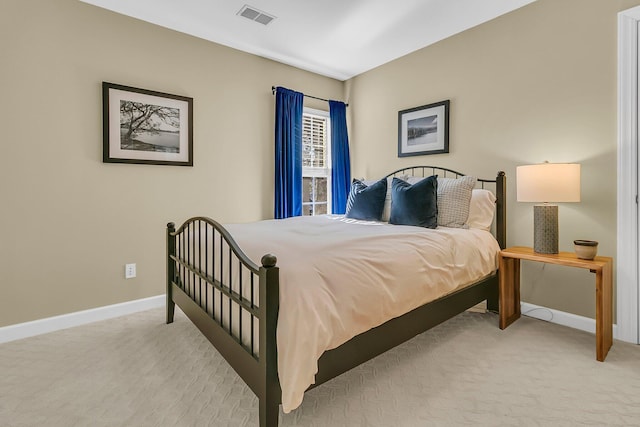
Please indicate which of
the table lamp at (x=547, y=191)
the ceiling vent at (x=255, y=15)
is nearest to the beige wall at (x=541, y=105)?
the table lamp at (x=547, y=191)

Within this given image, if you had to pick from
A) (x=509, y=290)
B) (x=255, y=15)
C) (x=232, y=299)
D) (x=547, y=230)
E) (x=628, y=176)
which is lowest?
(x=509, y=290)

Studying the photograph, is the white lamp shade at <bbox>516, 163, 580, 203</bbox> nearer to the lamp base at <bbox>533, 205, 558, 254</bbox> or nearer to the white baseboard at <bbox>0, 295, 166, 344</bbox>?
the lamp base at <bbox>533, 205, 558, 254</bbox>

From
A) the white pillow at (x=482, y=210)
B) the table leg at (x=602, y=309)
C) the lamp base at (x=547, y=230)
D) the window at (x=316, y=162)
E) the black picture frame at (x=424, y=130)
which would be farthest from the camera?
the window at (x=316, y=162)

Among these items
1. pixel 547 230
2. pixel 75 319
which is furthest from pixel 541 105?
pixel 75 319

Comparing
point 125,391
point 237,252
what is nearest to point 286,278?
point 237,252

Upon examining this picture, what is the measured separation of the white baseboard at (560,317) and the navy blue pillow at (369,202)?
1.47m

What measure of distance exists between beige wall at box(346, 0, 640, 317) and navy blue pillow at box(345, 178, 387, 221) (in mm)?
832

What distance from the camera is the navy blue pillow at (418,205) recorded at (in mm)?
2646

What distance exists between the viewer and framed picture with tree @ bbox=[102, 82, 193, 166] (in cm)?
273

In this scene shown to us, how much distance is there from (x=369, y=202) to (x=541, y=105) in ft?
5.32

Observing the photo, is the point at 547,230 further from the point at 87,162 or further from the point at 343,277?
the point at 87,162

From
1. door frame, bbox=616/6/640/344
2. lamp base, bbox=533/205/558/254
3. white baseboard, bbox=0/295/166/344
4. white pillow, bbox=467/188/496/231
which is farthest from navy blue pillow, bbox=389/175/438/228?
white baseboard, bbox=0/295/166/344

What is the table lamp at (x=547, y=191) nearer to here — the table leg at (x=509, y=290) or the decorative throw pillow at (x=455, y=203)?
the table leg at (x=509, y=290)

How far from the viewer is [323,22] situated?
2.97m
